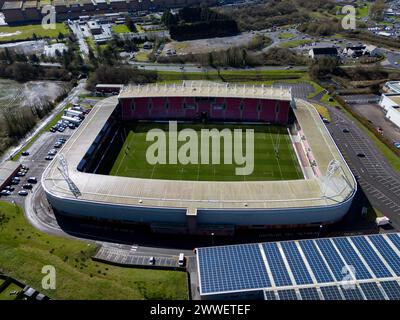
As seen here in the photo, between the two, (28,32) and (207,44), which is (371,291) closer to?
(207,44)

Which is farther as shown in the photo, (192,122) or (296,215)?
(192,122)

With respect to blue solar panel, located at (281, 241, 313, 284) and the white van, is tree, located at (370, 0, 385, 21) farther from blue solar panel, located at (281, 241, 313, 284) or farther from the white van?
the white van

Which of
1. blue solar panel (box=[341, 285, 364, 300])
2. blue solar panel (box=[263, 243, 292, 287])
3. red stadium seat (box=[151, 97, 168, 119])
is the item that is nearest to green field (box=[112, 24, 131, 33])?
red stadium seat (box=[151, 97, 168, 119])

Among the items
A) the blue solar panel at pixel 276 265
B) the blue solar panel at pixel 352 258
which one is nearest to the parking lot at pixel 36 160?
the blue solar panel at pixel 276 265

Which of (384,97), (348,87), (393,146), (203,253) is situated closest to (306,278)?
(203,253)

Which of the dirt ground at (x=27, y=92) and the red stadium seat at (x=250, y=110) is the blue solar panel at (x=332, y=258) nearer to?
the red stadium seat at (x=250, y=110)
